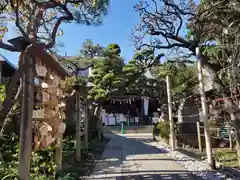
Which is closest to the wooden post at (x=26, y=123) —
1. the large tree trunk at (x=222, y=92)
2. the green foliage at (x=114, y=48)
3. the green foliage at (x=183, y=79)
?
the large tree trunk at (x=222, y=92)

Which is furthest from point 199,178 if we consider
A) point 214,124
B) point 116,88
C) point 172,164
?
point 116,88

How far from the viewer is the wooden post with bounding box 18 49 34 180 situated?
7.64 ft

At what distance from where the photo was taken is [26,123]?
7.72ft

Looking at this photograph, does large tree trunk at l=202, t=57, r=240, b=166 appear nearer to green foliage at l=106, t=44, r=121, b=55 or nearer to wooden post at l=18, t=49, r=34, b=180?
wooden post at l=18, t=49, r=34, b=180

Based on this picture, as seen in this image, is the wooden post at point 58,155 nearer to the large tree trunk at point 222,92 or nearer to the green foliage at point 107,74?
the large tree trunk at point 222,92

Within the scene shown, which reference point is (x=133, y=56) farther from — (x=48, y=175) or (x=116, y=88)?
(x=48, y=175)

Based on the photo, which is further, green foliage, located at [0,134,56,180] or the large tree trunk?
the large tree trunk

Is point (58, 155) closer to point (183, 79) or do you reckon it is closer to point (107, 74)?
point (183, 79)

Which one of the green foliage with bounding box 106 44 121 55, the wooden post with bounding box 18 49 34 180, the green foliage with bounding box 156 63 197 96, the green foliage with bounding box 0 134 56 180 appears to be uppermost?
the green foliage with bounding box 106 44 121 55

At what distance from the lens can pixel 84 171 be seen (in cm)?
445

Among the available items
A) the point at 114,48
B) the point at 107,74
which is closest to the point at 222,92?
the point at 107,74

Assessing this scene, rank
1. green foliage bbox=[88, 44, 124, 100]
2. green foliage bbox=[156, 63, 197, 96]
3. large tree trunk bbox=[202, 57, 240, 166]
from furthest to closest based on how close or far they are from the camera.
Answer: green foliage bbox=[88, 44, 124, 100]
green foliage bbox=[156, 63, 197, 96]
large tree trunk bbox=[202, 57, 240, 166]

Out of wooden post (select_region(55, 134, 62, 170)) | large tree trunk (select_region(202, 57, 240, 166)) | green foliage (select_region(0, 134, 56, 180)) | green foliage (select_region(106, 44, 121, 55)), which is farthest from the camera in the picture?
green foliage (select_region(106, 44, 121, 55))

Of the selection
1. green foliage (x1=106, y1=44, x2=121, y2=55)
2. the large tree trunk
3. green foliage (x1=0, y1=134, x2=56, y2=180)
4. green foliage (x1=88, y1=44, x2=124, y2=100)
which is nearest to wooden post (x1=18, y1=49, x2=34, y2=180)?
green foliage (x1=0, y1=134, x2=56, y2=180)
